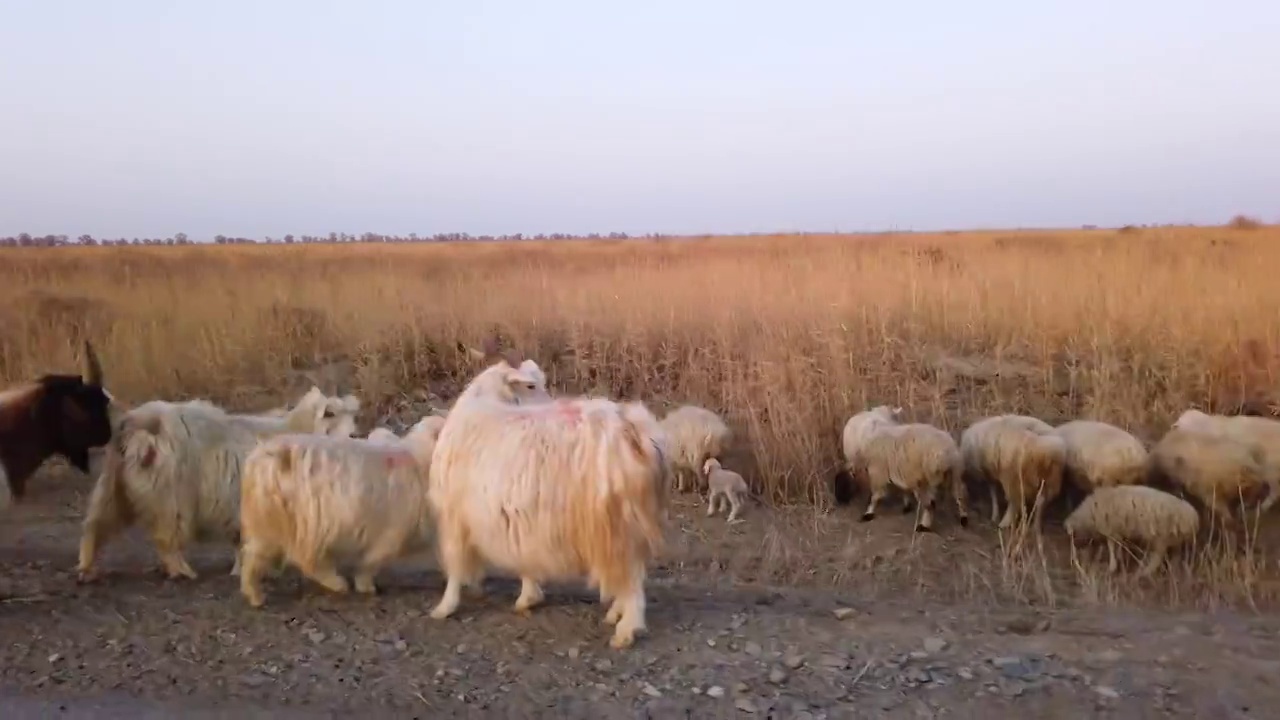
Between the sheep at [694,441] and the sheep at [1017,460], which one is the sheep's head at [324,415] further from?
the sheep at [1017,460]

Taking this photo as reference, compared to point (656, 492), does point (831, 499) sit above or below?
below

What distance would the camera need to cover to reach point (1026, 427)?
356 inches

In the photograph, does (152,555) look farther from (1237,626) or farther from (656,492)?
(1237,626)

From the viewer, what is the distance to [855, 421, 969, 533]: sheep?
29.2 feet

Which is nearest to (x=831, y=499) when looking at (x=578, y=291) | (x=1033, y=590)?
(x=1033, y=590)

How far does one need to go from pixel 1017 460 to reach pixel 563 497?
4804 millimetres

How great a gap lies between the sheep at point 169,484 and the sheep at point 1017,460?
16.9ft

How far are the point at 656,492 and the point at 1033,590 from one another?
322 cm

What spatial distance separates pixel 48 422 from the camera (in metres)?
7.04

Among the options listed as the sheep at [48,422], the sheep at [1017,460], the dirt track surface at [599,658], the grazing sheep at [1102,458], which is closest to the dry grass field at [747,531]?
the dirt track surface at [599,658]

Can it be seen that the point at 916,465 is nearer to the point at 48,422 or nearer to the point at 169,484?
the point at 169,484

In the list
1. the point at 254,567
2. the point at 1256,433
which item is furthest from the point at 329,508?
the point at 1256,433

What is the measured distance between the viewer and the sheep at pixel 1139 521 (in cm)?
778

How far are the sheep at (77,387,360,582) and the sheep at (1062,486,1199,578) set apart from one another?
5297 millimetres
